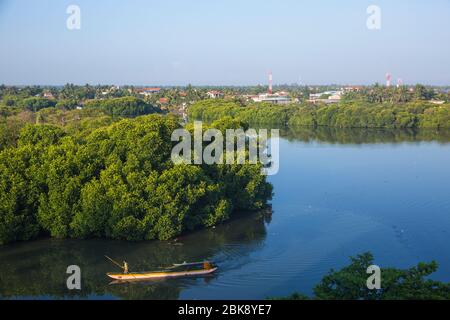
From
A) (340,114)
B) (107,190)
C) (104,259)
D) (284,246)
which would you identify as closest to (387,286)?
(284,246)

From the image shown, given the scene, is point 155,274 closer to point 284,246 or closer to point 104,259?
point 104,259

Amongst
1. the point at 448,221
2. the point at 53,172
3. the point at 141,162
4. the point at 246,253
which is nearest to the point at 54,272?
the point at 53,172

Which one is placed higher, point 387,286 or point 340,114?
point 340,114

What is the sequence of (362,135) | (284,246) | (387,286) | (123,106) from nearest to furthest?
(387,286) → (284,246) → (362,135) → (123,106)

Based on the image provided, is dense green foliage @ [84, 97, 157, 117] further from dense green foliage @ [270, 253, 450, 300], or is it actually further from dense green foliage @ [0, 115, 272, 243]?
dense green foliage @ [270, 253, 450, 300]

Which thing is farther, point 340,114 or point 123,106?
point 123,106

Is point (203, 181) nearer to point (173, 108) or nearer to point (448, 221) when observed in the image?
point (448, 221)
